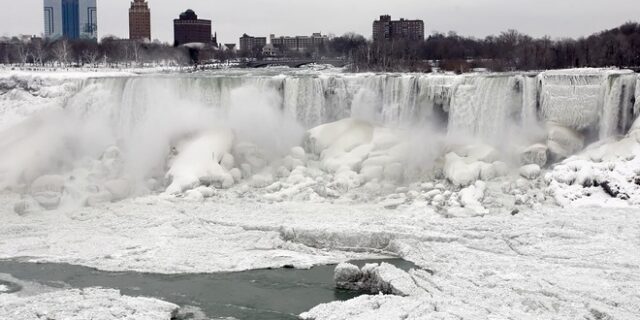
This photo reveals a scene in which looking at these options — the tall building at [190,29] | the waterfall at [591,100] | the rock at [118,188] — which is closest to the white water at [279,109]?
the waterfall at [591,100]

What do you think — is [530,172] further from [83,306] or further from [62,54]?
[62,54]

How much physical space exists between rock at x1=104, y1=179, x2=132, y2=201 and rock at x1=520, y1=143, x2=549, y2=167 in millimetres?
11586

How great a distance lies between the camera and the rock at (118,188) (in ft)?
73.5

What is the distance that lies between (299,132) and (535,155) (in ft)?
26.6

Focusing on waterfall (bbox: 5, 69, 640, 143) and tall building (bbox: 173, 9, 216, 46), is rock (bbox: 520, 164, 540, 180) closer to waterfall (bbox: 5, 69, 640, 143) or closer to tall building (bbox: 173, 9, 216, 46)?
waterfall (bbox: 5, 69, 640, 143)

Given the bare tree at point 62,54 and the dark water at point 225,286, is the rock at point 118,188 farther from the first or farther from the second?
the bare tree at point 62,54

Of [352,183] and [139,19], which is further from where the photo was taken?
[139,19]

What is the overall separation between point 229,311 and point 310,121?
14.5 m

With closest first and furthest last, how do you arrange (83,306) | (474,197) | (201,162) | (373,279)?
(83,306), (373,279), (474,197), (201,162)

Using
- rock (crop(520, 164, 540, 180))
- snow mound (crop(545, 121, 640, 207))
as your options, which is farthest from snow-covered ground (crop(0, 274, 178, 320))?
rock (crop(520, 164, 540, 180))

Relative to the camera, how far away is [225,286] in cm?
1458

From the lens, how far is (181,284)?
14.7 metres

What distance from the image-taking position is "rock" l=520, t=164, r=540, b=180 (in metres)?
21.8

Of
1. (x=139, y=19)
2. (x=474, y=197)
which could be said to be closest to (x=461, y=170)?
(x=474, y=197)
